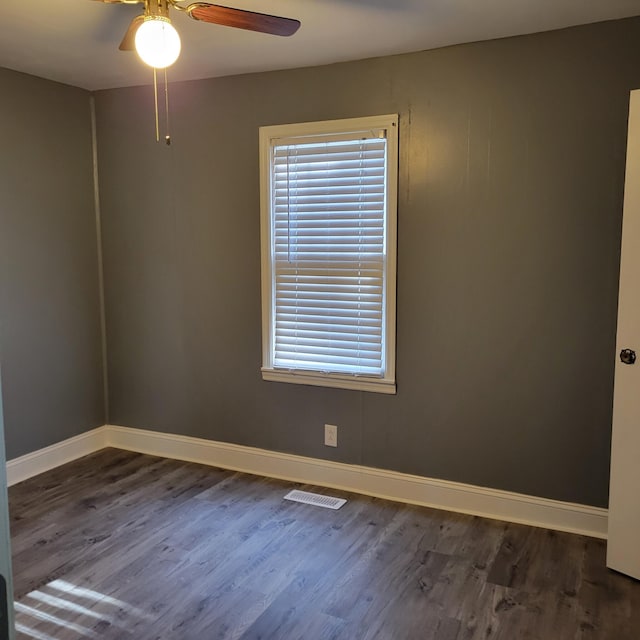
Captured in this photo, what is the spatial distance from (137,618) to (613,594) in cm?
187

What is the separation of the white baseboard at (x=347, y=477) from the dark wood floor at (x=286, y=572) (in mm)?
75

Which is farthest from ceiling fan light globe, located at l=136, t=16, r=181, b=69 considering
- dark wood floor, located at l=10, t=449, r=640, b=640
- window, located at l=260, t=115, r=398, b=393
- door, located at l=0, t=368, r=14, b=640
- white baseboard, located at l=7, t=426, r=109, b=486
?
white baseboard, located at l=7, t=426, r=109, b=486

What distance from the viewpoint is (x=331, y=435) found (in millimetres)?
3475

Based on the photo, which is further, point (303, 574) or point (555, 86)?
point (555, 86)

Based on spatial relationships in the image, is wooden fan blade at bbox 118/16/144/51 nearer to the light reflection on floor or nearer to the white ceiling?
the white ceiling

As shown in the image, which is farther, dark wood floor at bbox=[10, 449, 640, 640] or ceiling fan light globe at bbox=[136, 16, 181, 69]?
dark wood floor at bbox=[10, 449, 640, 640]

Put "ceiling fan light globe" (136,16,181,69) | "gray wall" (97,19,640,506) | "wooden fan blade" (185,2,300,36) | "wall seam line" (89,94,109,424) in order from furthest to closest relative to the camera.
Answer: "wall seam line" (89,94,109,424), "gray wall" (97,19,640,506), "wooden fan blade" (185,2,300,36), "ceiling fan light globe" (136,16,181,69)

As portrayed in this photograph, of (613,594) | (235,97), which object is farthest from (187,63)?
(613,594)

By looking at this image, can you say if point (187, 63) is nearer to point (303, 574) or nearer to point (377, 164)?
point (377, 164)

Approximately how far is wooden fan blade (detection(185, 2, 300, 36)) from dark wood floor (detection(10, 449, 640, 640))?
2.18 m

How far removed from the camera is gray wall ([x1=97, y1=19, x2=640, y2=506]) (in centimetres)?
279

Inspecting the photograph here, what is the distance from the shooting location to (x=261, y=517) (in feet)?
10.2

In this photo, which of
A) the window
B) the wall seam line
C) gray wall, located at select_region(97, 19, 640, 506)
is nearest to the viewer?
gray wall, located at select_region(97, 19, 640, 506)

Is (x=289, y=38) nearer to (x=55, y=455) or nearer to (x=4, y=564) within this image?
(x=4, y=564)
